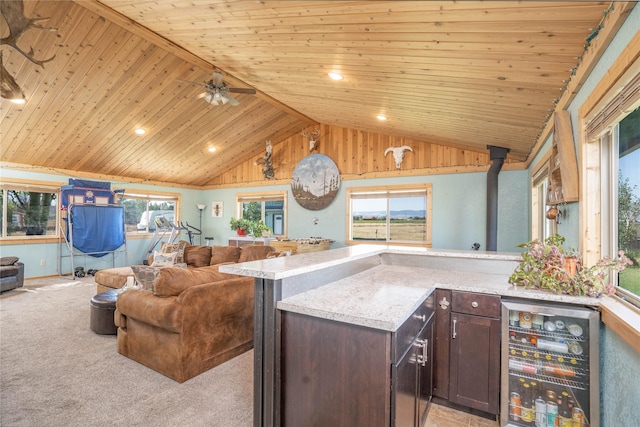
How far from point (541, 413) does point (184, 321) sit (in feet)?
8.77

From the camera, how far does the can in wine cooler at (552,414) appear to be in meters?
1.99

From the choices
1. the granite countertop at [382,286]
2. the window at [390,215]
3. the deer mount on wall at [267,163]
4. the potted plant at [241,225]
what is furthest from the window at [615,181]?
the potted plant at [241,225]

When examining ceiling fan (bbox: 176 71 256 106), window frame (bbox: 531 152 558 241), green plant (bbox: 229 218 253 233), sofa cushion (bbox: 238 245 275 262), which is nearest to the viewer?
window frame (bbox: 531 152 558 241)

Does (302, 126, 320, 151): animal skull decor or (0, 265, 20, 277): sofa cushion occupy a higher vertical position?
(302, 126, 320, 151): animal skull decor

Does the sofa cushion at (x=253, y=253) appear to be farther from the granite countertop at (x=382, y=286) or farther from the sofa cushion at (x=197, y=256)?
the granite countertop at (x=382, y=286)

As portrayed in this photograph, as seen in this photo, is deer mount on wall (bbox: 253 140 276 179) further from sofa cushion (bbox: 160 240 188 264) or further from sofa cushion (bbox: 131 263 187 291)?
sofa cushion (bbox: 131 263 187 291)

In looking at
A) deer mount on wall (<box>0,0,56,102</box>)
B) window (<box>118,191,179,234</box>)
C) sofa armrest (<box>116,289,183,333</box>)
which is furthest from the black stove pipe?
window (<box>118,191,179,234</box>)

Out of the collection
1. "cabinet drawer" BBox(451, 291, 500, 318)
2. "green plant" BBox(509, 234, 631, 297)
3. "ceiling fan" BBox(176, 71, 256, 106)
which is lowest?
"cabinet drawer" BBox(451, 291, 500, 318)

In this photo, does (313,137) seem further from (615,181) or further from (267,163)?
(615,181)

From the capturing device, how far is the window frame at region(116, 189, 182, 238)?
25.8 feet

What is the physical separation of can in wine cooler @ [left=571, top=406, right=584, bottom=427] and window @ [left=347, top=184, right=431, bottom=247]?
4.19 meters

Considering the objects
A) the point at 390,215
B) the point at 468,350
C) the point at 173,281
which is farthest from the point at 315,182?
the point at 468,350

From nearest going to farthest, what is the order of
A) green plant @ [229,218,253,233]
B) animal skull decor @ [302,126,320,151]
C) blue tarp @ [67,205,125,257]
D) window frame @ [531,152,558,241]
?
window frame @ [531,152,558,241] < blue tarp @ [67,205,125,257] < animal skull decor @ [302,126,320,151] < green plant @ [229,218,253,233]

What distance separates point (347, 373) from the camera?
146 centimetres
